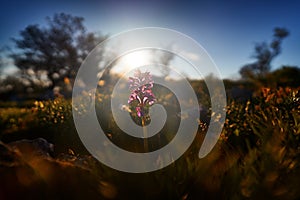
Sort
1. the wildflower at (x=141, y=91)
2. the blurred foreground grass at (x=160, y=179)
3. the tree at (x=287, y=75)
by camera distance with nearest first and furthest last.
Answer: the blurred foreground grass at (x=160, y=179), the wildflower at (x=141, y=91), the tree at (x=287, y=75)

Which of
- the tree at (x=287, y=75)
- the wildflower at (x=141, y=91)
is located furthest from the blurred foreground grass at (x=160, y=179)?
the tree at (x=287, y=75)

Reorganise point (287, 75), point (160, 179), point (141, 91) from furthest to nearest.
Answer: point (287, 75)
point (141, 91)
point (160, 179)

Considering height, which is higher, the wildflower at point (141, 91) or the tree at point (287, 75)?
the tree at point (287, 75)

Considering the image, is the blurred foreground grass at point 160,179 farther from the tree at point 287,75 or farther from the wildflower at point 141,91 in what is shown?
the tree at point 287,75

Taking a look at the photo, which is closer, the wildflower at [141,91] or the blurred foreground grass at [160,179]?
the blurred foreground grass at [160,179]

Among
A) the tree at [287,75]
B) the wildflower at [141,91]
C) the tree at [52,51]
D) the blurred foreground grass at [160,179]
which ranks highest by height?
the tree at [52,51]

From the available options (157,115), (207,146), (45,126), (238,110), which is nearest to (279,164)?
(207,146)

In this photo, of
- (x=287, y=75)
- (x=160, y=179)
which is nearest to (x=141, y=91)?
(x=160, y=179)

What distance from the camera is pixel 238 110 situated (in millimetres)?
6637

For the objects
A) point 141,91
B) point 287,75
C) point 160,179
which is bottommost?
point 160,179

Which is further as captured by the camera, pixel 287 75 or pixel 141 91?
pixel 287 75

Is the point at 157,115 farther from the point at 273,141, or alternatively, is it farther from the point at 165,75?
the point at 165,75

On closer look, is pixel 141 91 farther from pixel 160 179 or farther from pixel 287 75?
pixel 287 75

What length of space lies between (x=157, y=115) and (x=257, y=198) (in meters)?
4.85
